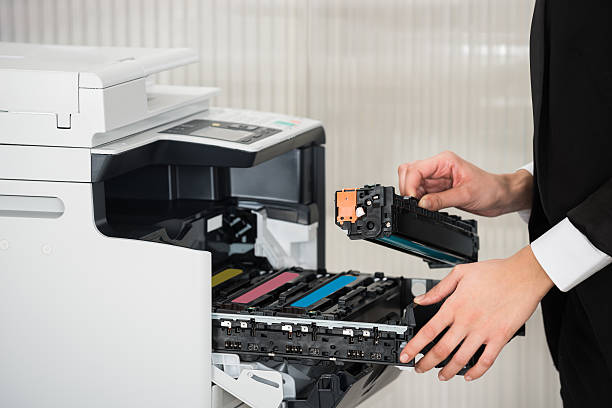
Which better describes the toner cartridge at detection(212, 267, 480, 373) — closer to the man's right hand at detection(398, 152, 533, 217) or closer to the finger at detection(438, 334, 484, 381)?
the finger at detection(438, 334, 484, 381)

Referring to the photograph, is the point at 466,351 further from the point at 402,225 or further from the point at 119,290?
the point at 119,290

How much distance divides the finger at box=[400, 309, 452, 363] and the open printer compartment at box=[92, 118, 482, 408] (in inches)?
0.8

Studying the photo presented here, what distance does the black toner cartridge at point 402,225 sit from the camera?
1082mm

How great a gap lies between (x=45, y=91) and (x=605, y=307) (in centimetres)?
83

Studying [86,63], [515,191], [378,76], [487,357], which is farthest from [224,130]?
[378,76]

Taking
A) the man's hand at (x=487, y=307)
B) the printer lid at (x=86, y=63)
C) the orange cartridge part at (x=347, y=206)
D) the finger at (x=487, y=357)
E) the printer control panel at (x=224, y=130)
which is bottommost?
the finger at (x=487, y=357)

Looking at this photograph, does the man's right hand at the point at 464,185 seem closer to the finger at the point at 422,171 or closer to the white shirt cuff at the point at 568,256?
the finger at the point at 422,171

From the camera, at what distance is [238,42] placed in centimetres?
261

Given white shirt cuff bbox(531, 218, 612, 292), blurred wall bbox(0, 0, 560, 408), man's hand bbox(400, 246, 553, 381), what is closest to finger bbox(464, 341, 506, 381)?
man's hand bbox(400, 246, 553, 381)

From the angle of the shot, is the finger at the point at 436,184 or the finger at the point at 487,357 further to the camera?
the finger at the point at 436,184

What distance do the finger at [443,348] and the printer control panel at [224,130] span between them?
48 centimetres

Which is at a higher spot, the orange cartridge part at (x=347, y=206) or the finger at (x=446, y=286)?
the orange cartridge part at (x=347, y=206)

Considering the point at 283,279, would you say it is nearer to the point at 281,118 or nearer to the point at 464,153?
the point at 281,118

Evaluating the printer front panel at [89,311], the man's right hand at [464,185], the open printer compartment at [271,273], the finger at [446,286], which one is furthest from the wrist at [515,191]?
the printer front panel at [89,311]
